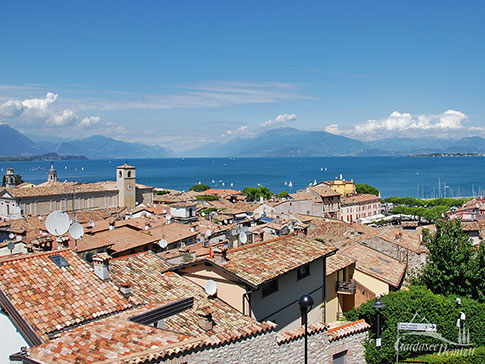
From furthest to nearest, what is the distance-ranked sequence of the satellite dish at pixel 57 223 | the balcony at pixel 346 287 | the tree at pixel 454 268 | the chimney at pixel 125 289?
the tree at pixel 454 268, the balcony at pixel 346 287, the satellite dish at pixel 57 223, the chimney at pixel 125 289

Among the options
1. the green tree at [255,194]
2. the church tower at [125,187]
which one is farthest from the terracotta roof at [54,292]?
the green tree at [255,194]

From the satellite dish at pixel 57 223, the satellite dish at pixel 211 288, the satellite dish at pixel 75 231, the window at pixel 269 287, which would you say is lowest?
the window at pixel 269 287

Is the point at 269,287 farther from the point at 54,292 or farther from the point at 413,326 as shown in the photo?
the point at 54,292

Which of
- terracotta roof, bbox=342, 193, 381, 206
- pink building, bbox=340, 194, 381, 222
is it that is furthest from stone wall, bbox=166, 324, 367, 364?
terracotta roof, bbox=342, 193, 381, 206

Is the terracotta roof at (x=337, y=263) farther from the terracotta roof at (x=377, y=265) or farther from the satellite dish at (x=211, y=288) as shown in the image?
the satellite dish at (x=211, y=288)

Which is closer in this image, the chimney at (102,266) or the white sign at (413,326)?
the chimney at (102,266)

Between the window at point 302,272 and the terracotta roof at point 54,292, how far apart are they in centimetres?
557

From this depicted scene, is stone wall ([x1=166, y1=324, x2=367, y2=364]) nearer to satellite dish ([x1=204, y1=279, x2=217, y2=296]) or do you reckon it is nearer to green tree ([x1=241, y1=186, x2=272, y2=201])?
satellite dish ([x1=204, y1=279, x2=217, y2=296])

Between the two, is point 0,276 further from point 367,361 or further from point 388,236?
point 388,236

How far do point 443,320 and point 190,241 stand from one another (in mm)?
20263

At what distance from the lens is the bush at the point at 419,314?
12914 mm

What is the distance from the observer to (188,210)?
50.0 meters

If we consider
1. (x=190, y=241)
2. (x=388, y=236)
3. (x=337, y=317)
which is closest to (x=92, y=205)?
(x=190, y=241)

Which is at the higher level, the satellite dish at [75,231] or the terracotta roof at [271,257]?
the satellite dish at [75,231]
